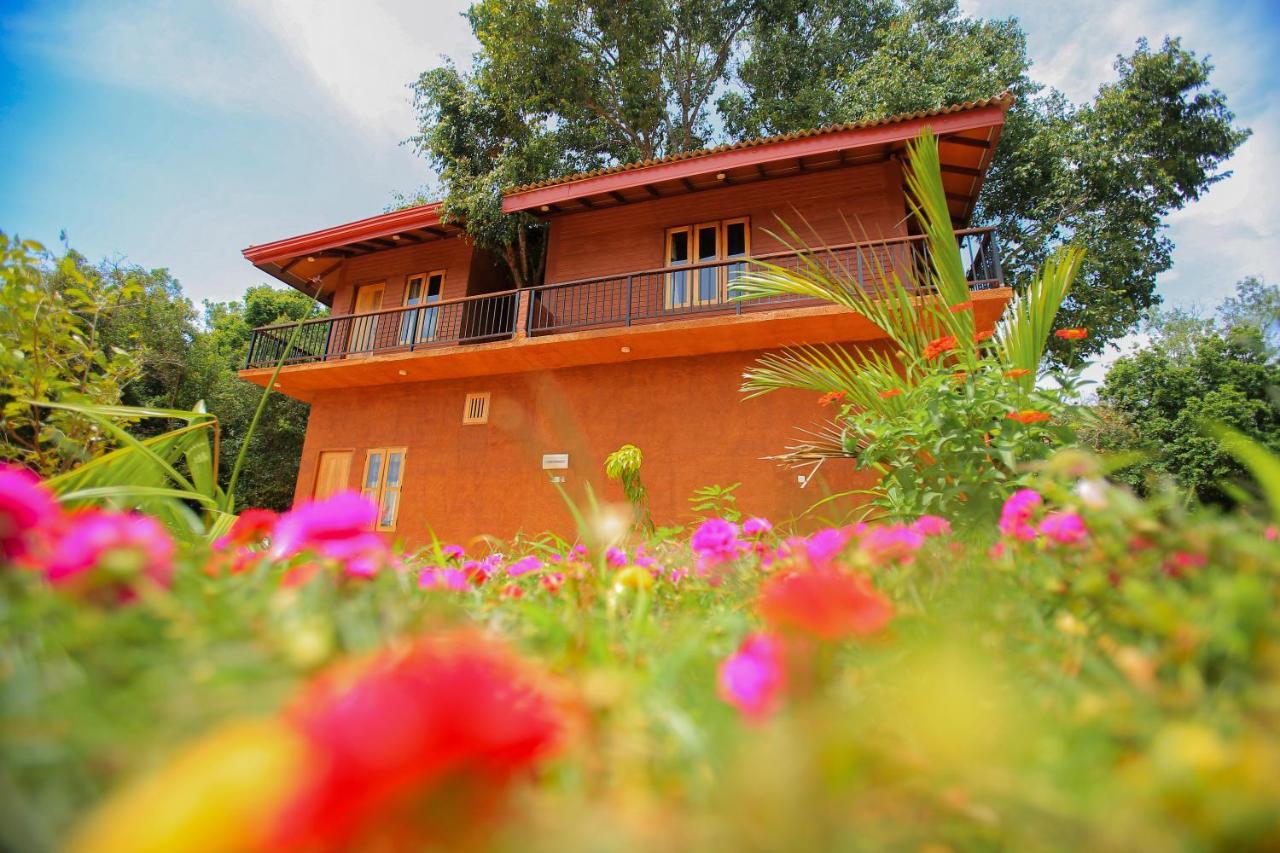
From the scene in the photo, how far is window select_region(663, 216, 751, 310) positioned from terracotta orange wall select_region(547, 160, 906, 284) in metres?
0.11

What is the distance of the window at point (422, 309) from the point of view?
9648 millimetres

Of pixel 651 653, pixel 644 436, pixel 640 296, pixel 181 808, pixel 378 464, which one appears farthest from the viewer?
pixel 378 464

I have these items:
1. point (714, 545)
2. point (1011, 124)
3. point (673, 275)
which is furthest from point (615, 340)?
point (1011, 124)

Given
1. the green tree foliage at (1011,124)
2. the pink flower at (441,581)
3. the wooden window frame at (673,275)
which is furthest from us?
the green tree foliage at (1011,124)

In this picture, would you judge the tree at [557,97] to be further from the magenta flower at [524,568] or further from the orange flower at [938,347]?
the magenta flower at [524,568]

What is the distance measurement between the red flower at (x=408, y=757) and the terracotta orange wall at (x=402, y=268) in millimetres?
10337

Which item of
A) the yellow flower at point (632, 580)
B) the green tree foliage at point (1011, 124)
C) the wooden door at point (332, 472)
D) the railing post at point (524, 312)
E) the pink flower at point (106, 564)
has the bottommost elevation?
the yellow flower at point (632, 580)

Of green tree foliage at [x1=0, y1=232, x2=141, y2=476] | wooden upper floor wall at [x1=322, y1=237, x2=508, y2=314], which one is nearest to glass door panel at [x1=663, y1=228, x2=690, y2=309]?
wooden upper floor wall at [x1=322, y1=237, x2=508, y2=314]

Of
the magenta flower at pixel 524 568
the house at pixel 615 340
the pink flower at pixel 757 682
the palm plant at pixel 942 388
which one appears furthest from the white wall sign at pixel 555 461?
the pink flower at pixel 757 682

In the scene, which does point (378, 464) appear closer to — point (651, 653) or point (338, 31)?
point (338, 31)

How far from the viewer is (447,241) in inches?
404

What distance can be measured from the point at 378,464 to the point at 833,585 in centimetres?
930

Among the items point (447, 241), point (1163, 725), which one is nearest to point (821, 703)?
point (1163, 725)

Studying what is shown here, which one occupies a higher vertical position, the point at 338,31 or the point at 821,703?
the point at 338,31
